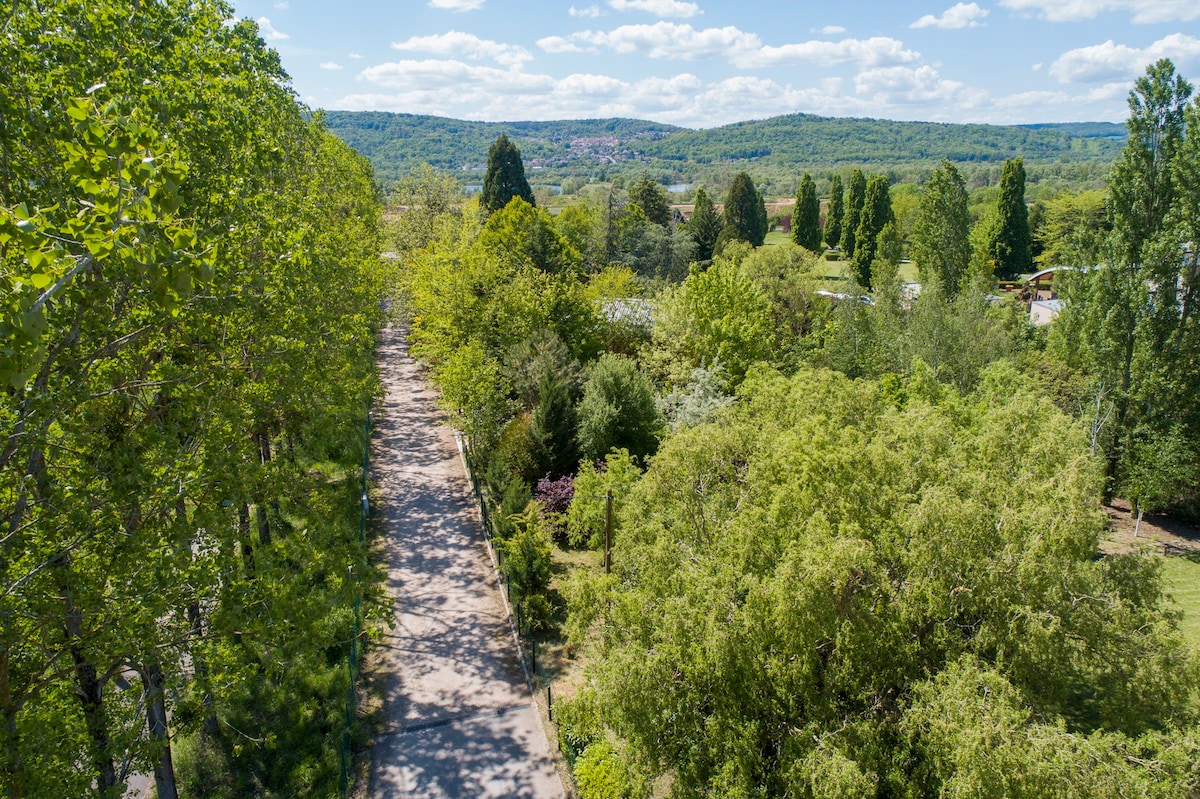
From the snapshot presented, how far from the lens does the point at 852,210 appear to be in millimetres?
70938

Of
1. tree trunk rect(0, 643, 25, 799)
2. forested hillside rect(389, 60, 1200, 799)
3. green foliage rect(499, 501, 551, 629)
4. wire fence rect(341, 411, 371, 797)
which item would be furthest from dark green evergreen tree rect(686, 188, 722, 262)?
tree trunk rect(0, 643, 25, 799)

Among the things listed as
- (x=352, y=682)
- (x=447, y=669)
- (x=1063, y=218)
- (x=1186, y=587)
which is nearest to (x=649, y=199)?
(x=1063, y=218)

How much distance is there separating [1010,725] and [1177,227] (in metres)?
19.9

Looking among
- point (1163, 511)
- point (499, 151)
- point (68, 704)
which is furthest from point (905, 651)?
point (499, 151)

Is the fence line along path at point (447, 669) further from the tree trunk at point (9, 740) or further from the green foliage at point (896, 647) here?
the tree trunk at point (9, 740)

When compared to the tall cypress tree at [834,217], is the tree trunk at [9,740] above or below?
Answer: below

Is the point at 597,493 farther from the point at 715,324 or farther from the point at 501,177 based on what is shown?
the point at 501,177

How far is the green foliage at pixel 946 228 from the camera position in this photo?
36.7 meters

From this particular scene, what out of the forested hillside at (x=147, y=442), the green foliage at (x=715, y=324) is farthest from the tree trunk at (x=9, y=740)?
the green foliage at (x=715, y=324)

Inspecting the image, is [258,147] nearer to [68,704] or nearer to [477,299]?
[68,704]

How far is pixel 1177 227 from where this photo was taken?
20.4m

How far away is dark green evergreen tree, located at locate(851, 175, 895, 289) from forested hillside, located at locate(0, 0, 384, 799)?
50.5 metres

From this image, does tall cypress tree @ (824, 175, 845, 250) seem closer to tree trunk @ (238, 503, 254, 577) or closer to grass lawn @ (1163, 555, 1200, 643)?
grass lawn @ (1163, 555, 1200, 643)

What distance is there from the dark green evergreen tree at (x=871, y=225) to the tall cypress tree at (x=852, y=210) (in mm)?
9756
